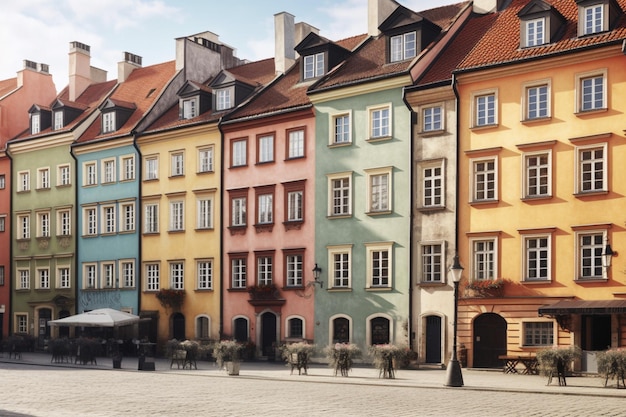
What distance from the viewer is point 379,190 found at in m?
37.0

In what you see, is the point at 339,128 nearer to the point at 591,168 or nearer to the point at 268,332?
the point at 268,332

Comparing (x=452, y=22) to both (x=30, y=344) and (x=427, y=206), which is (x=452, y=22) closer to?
(x=427, y=206)

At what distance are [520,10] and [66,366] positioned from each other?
73.8ft

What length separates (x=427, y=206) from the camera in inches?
1387

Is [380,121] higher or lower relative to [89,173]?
higher

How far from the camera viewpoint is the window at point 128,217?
Result: 4628 cm

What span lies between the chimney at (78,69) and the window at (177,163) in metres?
13.2

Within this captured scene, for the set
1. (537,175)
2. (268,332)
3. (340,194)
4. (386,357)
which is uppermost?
(537,175)

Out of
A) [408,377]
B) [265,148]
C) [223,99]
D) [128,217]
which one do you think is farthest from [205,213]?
[408,377]

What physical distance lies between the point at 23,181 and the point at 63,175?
3.69m

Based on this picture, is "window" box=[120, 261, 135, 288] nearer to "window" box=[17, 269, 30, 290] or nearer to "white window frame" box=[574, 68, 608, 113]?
"window" box=[17, 269, 30, 290]

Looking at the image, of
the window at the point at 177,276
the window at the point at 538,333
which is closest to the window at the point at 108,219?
the window at the point at 177,276

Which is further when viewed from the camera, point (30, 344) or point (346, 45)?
point (30, 344)

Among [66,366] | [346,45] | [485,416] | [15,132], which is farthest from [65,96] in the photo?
[485,416]
